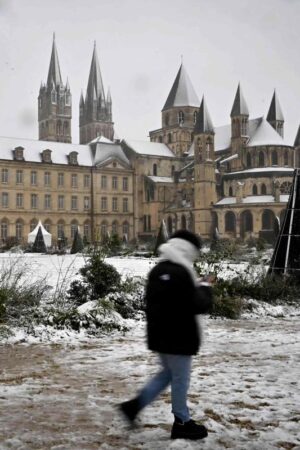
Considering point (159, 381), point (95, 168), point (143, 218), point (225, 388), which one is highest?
point (95, 168)

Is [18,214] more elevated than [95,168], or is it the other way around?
[95,168]

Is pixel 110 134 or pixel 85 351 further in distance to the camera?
pixel 110 134

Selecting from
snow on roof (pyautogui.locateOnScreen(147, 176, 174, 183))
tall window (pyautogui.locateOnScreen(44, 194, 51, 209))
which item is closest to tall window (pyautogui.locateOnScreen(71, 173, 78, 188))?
tall window (pyautogui.locateOnScreen(44, 194, 51, 209))

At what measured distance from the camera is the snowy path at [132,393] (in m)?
4.20

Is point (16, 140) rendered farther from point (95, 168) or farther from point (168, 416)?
point (168, 416)

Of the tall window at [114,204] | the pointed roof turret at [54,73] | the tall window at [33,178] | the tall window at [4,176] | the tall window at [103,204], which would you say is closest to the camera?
the tall window at [4,176]

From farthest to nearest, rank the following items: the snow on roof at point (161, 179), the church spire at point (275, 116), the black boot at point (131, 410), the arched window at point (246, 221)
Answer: the church spire at point (275, 116) < the snow on roof at point (161, 179) < the arched window at point (246, 221) < the black boot at point (131, 410)

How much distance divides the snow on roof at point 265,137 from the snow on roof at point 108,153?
15.7 m

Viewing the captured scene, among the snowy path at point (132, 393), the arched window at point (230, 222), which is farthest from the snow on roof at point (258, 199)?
the snowy path at point (132, 393)

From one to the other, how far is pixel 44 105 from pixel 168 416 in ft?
304

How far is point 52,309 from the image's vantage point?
9.25 metres

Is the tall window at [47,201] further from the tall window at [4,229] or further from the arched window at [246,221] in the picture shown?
the arched window at [246,221]

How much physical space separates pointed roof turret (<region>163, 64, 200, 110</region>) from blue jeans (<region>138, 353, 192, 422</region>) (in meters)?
74.4

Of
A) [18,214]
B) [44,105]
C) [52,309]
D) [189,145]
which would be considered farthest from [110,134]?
[52,309]
